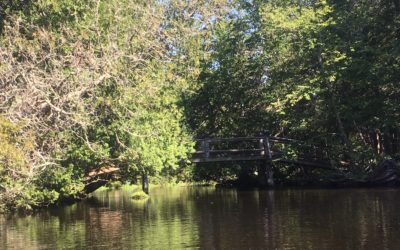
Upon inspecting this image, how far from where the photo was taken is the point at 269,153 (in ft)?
97.1

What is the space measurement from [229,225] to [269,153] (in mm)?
14515

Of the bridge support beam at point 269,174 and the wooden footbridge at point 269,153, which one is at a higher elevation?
the wooden footbridge at point 269,153

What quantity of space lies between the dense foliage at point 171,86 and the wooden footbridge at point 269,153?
3.12 ft

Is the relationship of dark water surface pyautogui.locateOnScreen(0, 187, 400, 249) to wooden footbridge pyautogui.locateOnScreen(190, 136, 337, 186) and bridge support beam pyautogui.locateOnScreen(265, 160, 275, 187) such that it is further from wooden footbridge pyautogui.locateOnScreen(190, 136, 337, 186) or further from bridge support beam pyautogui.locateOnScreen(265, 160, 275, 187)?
bridge support beam pyautogui.locateOnScreen(265, 160, 275, 187)

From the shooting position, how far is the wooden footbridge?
94.4 feet

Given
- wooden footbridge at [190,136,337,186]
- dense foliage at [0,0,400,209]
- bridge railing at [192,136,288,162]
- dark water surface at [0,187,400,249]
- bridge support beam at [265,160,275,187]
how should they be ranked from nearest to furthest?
dark water surface at [0,187,400,249] → dense foliage at [0,0,400,209] → wooden footbridge at [190,136,337,186] → bridge railing at [192,136,288,162] → bridge support beam at [265,160,275,187]

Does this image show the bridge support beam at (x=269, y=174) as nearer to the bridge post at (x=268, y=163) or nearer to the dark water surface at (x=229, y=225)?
the bridge post at (x=268, y=163)

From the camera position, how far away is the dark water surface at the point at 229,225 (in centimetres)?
1259

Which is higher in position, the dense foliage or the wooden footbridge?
the dense foliage

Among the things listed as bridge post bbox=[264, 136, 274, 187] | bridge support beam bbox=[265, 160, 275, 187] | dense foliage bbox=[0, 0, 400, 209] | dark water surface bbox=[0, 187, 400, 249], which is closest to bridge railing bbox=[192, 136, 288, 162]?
bridge post bbox=[264, 136, 274, 187]

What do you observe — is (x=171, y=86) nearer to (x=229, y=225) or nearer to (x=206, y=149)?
(x=206, y=149)

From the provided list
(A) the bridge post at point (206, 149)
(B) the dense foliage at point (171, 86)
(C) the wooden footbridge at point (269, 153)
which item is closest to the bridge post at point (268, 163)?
(C) the wooden footbridge at point (269, 153)

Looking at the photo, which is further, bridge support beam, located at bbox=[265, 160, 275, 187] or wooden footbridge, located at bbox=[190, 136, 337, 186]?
bridge support beam, located at bbox=[265, 160, 275, 187]

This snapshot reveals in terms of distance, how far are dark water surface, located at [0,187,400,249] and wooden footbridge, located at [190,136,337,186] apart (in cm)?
605
